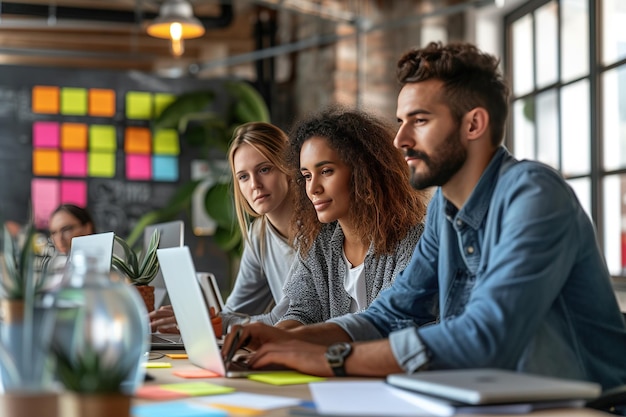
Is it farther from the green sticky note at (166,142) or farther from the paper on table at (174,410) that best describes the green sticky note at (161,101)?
the paper on table at (174,410)

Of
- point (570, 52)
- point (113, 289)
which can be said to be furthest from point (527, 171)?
point (570, 52)

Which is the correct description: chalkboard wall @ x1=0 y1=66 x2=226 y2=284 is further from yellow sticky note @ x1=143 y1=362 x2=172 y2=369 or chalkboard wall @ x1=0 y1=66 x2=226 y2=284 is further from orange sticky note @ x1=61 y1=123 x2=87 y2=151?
yellow sticky note @ x1=143 y1=362 x2=172 y2=369

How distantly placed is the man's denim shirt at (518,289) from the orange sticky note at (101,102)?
4605 mm

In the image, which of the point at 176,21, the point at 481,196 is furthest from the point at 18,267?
the point at 176,21

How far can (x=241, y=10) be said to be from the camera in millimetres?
8117

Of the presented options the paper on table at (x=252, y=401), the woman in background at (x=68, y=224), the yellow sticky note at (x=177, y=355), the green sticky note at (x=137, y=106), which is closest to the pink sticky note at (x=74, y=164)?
the green sticky note at (x=137, y=106)

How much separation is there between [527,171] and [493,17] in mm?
4157

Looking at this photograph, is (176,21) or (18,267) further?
(176,21)

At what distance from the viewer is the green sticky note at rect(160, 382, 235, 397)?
5.03 feet

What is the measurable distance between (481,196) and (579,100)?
3.17m

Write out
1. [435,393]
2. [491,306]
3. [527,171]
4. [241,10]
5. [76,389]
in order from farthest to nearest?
[241,10]
[527,171]
[491,306]
[435,393]
[76,389]

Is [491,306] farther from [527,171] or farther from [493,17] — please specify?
[493,17]

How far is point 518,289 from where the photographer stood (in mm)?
1595

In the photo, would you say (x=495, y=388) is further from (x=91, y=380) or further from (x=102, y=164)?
(x=102, y=164)
